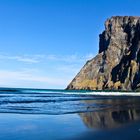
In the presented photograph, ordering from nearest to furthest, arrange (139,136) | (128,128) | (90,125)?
(139,136)
(128,128)
(90,125)

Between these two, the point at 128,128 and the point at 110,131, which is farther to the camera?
the point at 128,128

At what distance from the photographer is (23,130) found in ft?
67.5

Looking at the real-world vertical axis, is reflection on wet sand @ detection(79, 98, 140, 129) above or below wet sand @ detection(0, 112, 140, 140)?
above

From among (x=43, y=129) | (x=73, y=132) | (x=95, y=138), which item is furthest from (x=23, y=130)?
(x=95, y=138)

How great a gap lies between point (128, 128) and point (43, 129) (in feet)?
16.7

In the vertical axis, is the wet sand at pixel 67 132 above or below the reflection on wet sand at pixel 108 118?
below

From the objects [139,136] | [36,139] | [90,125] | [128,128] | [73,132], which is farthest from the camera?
[90,125]

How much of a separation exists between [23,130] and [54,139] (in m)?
3.21

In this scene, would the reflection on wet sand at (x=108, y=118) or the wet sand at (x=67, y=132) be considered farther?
the reflection on wet sand at (x=108, y=118)

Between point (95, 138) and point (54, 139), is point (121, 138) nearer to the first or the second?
point (95, 138)

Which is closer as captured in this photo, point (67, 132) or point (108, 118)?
point (67, 132)

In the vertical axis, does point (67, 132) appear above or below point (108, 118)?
below

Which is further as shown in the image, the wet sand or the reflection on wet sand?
the reflection on wet sand

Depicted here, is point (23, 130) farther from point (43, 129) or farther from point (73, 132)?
point (73, 132)
